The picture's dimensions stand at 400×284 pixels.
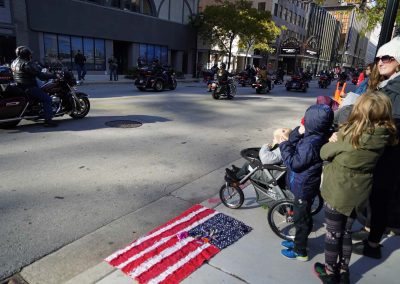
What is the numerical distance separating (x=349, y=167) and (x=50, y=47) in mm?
25448

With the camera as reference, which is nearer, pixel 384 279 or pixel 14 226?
pixel 384 279

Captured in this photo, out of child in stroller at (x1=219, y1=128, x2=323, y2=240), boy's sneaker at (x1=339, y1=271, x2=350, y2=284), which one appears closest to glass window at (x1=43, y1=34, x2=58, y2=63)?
child in stroller at (x1=219, y1=128, x2=323, y2=240)

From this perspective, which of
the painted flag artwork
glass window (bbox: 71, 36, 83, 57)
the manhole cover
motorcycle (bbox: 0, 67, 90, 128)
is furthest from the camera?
glass window (bbox: 71, 36, 83, 57)

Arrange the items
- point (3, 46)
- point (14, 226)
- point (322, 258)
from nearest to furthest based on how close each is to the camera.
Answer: point (322, 258) < point (14, 226) < point (3, 46)

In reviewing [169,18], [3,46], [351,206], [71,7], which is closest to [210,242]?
[351,206]

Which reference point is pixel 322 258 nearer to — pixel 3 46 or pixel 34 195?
pixel 34 195

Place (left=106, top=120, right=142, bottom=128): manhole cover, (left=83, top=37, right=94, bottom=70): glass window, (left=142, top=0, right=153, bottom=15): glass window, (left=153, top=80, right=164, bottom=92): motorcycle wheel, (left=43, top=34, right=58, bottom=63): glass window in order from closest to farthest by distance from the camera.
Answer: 1. (left=106, top=120, right=142, bottom=128): manhole cover
2. (left=153, top=80, right=164, bottom=92): motorcycle wheel
3. (left=43, top=34, right=58, bottom=63): glass window
4. (left=83, top=37, right=94, bottom=70): glass window
5. (left=142, top=0, right=153, bottom=15): glass window

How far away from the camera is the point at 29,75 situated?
7168 millimetres

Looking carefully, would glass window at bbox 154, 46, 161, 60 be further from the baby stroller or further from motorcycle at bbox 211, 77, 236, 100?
the baby stroller

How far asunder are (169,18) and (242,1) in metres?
7.67

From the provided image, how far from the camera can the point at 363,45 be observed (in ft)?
467

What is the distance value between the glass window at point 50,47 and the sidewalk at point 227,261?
23328 mm

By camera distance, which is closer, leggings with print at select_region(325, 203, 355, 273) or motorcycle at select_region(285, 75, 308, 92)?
leggings with print at select_region(325, 203, 355, 273)

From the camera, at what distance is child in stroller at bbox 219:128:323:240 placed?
136 inches
